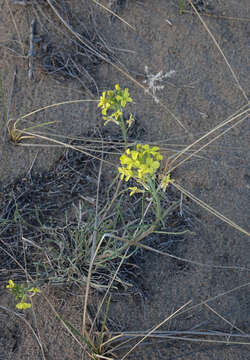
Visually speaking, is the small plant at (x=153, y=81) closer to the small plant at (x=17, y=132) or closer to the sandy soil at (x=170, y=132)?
the sandy soil at (x=170, y=132)

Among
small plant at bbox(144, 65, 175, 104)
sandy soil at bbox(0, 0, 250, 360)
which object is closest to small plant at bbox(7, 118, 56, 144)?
sandy soil at bbox(0, 0, 250, 360)

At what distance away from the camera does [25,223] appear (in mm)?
1349

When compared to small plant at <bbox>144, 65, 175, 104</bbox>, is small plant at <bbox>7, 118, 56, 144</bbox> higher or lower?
lower

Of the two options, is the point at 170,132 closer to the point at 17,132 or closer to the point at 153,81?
→ the point at 153,81

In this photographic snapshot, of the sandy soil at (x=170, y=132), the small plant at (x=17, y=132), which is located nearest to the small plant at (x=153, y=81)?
the sandy soil at (x=170, y=132)

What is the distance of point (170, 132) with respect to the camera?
1.55 meters

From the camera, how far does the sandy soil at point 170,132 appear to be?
50.2 inches

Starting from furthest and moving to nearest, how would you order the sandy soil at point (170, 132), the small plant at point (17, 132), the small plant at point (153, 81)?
1. the small plant at point (153, 81)
2. the small plant at point (17, 132)
3. the sandy soil at point (170, 132)

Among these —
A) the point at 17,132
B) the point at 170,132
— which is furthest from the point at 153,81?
the point at 17,132

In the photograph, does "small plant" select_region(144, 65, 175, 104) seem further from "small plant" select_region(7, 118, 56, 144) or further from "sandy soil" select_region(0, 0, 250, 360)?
"small plant" select_region(7, 118, 56, 144)

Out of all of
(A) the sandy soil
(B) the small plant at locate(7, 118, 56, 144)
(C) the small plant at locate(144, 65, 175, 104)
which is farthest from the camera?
(C) the small plant at locate(144, 65, 175, 104)

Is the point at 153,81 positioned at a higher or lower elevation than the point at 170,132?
higher

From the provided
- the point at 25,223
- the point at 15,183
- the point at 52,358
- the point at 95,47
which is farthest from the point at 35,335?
the point at 95,47

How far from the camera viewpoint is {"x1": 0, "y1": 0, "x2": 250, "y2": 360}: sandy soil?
1.28 meters
